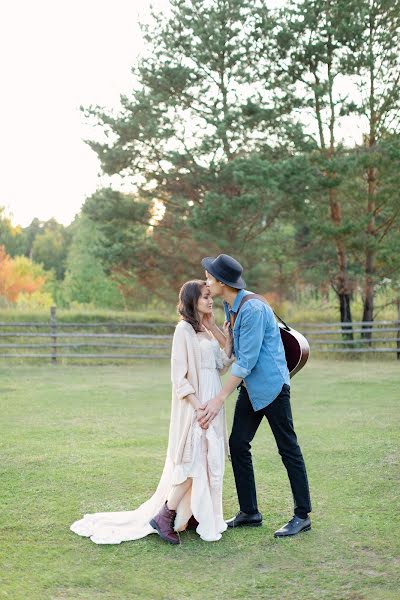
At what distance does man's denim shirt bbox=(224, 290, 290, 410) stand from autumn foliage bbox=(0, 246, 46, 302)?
3879 centimetres

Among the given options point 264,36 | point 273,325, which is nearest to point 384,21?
point 264,36

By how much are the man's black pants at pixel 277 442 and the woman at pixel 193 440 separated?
0.37 feet

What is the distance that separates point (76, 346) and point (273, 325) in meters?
15.7

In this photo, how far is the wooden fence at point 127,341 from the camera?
752 inches

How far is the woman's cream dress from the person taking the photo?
4.87 metres

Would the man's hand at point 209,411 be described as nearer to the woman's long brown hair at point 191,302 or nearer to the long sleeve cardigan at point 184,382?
the long sleeve cardigan at point 184,382

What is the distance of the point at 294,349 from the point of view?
5172mm

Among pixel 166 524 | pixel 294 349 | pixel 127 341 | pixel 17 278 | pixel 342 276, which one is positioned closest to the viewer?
pixel 166 524

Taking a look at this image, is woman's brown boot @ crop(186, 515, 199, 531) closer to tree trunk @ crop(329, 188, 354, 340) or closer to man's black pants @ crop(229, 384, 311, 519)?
man's black pants @ crop(229, 384, 311, 519)

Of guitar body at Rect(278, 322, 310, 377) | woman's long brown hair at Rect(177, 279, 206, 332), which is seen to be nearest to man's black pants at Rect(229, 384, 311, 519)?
guitar body at Rect(278, 322, 310, 377)

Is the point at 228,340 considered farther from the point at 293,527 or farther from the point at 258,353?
the point at 293,527

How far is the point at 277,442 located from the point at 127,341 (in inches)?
645

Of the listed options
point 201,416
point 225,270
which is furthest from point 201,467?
point 225,270

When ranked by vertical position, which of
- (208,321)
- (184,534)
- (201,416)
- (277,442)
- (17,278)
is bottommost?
(184,534)
